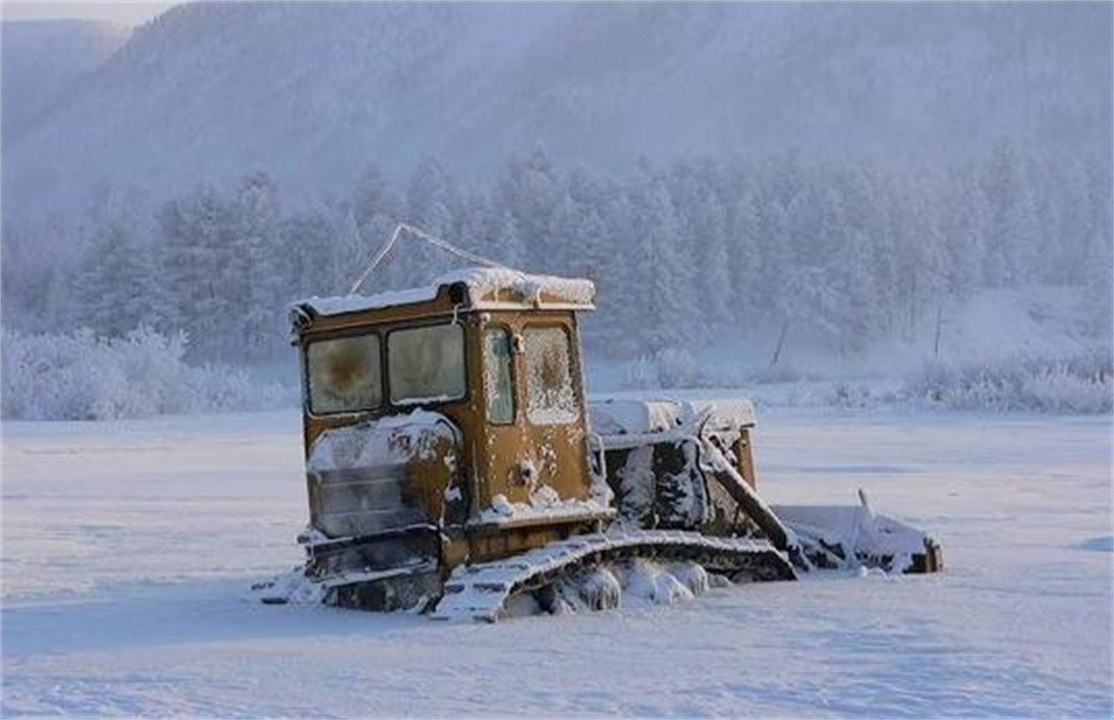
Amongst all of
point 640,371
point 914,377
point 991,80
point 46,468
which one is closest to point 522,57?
point 991,80

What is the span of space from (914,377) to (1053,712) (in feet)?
162

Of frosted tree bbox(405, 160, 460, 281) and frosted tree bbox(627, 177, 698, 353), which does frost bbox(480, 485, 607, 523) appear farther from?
frosted tree bbox(627, 177, 698, 353)

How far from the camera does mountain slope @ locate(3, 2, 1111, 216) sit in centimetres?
15275

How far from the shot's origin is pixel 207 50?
618 feet

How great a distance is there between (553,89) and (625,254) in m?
88.0

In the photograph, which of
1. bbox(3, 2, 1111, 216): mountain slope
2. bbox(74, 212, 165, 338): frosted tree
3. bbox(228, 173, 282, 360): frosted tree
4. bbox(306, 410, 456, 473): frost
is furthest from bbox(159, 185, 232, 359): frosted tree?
bbox(306, 410, 456, 473): frost

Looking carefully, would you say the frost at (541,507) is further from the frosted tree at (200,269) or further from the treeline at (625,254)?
the frosted tree at (200,269)

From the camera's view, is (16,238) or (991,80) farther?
(991,80)

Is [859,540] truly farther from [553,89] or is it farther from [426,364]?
[553,89]

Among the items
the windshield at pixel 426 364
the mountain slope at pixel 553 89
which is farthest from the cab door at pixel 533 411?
the mountain slope at pixel 553 89

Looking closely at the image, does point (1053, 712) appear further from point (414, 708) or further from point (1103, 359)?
point (1103, 359)

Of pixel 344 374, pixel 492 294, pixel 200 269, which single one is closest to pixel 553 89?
pixel 200 269

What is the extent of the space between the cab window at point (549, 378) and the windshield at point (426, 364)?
0.52 m

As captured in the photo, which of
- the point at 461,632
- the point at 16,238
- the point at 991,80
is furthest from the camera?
the point at 991,80
